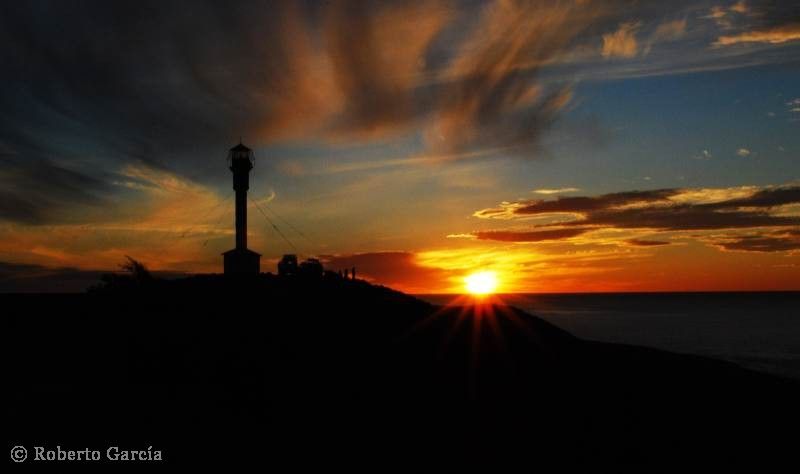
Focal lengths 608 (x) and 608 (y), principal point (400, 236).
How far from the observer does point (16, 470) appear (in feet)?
67.2

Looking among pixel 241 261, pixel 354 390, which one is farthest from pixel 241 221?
pixel 354 390

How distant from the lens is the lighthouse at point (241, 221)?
5378 centimetres

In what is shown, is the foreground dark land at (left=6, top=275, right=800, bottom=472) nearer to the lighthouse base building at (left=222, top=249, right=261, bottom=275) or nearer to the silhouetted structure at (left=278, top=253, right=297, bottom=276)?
the silhouetted structure at (left=278, top=253, right=297, bottom=276)

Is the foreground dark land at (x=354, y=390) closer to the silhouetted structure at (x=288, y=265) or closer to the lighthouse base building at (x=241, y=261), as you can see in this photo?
the silhouetted structure at (x=288, y=265)

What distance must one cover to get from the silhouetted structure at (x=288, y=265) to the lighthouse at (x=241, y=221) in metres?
2.74

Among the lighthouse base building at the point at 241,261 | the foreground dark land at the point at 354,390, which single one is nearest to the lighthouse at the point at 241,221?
the lighthouse base building at the point at 241,261

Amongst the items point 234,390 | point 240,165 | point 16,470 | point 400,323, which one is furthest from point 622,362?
point 240,165

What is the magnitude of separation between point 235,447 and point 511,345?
1914 centimetres

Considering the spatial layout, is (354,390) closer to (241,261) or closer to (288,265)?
(288,265)

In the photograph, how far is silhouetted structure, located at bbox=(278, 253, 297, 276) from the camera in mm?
50656

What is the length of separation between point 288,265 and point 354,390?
25670 mm

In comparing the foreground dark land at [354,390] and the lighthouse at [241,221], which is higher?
the lighthouse at [241,221]

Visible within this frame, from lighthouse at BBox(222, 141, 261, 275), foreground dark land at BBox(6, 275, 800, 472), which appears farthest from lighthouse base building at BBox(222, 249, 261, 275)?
foreground dark land at BBox(6, 275, 800, 472)

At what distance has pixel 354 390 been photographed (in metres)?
27.0
